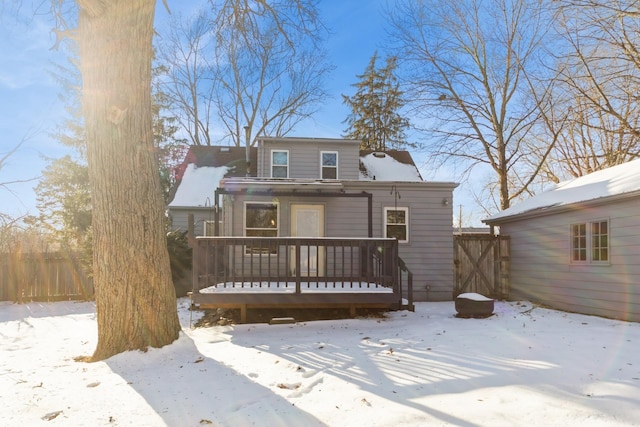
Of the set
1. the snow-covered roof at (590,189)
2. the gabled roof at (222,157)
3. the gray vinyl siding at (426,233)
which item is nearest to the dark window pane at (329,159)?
the gray vinyl siding at (426,233)

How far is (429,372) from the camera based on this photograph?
405 centimetres

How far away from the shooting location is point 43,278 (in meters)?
11.7

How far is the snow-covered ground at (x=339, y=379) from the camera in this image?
3064mm

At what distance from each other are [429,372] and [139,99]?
15.5 ft

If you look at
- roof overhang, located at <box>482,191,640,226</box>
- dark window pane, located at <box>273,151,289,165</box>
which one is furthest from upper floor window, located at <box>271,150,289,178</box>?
roof overhang, located at <box>482,191,640,226</box>

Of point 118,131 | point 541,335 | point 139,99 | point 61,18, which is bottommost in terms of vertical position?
point 541,335

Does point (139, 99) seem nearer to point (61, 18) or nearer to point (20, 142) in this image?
point (61, 18)

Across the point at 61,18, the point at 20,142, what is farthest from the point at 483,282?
the point at 20,142

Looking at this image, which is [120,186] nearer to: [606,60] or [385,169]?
[385,169]

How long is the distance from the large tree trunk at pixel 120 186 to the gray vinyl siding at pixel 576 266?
8.12 meters

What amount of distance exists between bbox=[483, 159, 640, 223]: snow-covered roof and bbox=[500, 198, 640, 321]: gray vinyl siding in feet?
0.91

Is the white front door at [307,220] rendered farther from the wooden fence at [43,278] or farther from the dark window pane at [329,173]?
the wooden fence at [43,278]

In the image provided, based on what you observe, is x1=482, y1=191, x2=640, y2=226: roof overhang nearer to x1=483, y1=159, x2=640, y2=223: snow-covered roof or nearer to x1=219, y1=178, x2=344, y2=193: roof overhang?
x1=483, y1=159, x2=640, y2=223: snow-covered roof

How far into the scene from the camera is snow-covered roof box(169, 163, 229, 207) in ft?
46.5
